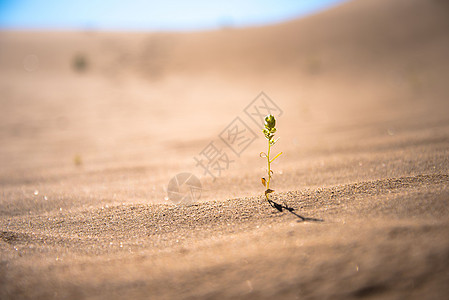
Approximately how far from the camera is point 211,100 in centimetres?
Result: 986

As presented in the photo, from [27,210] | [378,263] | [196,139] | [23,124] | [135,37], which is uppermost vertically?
[135,37]

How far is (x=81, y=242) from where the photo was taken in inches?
61.8

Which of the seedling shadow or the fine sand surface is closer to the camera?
the fine sand surface

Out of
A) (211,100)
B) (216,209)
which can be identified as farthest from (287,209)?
(211,100)

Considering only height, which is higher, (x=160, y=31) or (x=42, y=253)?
(x=160, y=31)

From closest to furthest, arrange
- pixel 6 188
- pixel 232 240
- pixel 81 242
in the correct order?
pixel 232 240 < pixel 81 242 < pixel 6 188

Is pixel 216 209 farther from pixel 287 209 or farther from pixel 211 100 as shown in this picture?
pixel 211 100

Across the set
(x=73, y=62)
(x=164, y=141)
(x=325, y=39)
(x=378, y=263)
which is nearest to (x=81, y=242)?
(x=378, y=263)

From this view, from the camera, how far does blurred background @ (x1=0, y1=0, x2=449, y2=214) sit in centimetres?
268

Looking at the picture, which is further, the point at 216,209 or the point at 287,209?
the point at 216,209

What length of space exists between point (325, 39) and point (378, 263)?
1817cm

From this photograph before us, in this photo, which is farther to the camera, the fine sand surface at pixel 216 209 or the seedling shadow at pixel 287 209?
the seedling shadow at pixel 287 209

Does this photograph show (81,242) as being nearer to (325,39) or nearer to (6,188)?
(6,188)

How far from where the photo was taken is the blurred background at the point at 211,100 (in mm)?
2680
